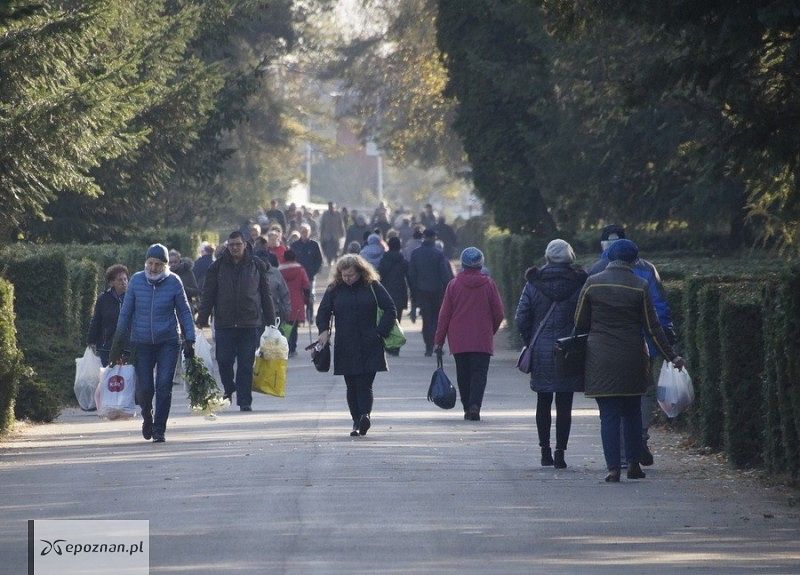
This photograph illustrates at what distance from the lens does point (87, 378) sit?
56.6ft

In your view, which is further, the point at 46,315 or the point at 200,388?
the point at 46,315

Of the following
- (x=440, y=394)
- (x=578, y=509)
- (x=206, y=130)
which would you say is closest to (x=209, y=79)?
(x=206, y=130)

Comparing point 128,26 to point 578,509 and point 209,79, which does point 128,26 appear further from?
point 578,509

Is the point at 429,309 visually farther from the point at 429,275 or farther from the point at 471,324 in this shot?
the point at 471,324

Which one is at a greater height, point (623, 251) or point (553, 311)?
point (623, 251)

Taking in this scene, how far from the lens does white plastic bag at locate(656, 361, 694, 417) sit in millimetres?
13531

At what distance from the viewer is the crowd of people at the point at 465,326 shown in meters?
12.5

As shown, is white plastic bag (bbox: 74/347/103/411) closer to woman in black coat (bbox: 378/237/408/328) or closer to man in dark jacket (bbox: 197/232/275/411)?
man in dark jacket (bbox: 197/232/275/411)

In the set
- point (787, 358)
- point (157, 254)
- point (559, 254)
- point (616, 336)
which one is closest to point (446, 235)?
point (157, 254)

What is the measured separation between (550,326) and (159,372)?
13.7 ft

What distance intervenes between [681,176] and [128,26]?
30.3ft

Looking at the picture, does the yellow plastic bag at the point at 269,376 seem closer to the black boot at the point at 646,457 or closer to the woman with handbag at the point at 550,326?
the woman with handbag at the point at 550,326

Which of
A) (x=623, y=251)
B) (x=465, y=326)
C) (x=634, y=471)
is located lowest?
(x=634, y=471)

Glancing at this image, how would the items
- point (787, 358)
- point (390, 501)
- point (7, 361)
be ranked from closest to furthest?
1. point (390, 501)
2. point (787, 358)
3. point (7, 361)
